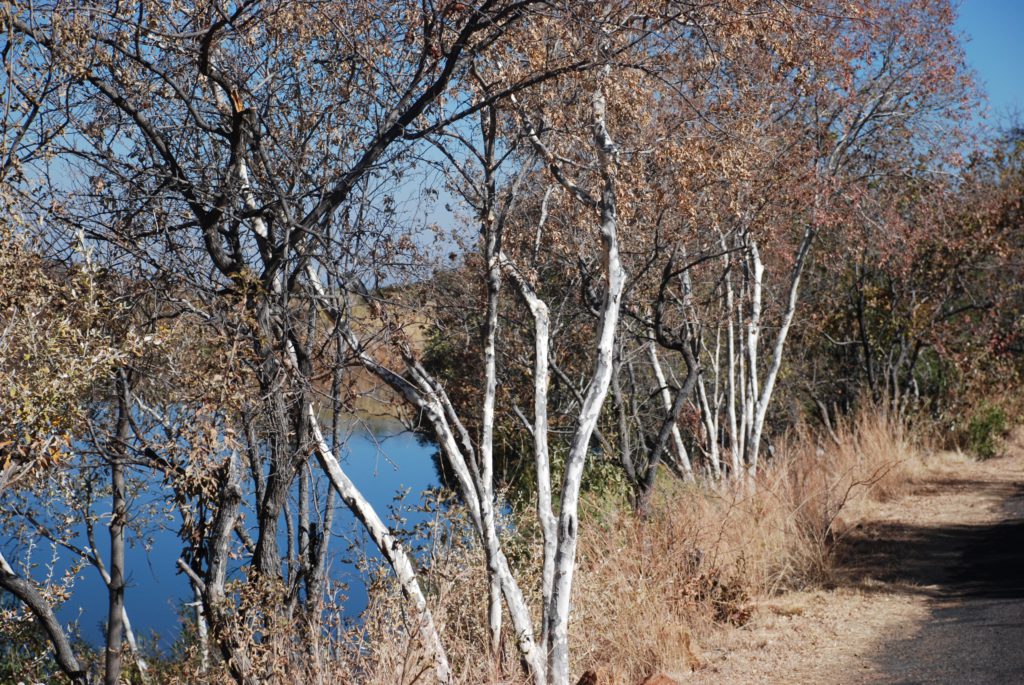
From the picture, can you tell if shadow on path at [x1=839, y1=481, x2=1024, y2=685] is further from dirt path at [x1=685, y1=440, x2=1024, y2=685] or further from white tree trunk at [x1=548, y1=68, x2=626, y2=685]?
white tree trunk at [x1=548, y1=68, x2=626, y2=685]

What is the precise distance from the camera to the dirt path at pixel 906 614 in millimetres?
7348

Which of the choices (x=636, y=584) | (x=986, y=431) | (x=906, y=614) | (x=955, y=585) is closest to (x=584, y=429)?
(x=636, y=584)

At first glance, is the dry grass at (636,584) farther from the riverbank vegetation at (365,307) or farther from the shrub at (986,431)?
the shrub at (986,431)

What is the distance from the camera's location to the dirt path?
735 centimetres

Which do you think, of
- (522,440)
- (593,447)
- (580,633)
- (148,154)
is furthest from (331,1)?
(593,447)

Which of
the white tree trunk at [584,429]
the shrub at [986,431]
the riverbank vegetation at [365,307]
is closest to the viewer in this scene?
the riverbank vegetation at [365,307]

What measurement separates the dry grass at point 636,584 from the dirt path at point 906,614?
1.07 ft

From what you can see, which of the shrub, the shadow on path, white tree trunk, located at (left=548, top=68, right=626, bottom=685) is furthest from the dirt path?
the shrub

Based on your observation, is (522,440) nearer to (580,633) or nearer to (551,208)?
(551,208)

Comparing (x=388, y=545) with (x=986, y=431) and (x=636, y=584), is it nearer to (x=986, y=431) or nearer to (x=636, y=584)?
(x=636, y=584)

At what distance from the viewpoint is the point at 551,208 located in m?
10.4

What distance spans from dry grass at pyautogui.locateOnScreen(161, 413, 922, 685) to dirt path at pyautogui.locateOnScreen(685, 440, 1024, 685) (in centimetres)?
33

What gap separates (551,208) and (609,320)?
3389mm

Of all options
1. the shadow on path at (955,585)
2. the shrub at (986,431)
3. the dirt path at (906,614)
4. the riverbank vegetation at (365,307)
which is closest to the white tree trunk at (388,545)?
the riverbank vegetation at (365,307)
